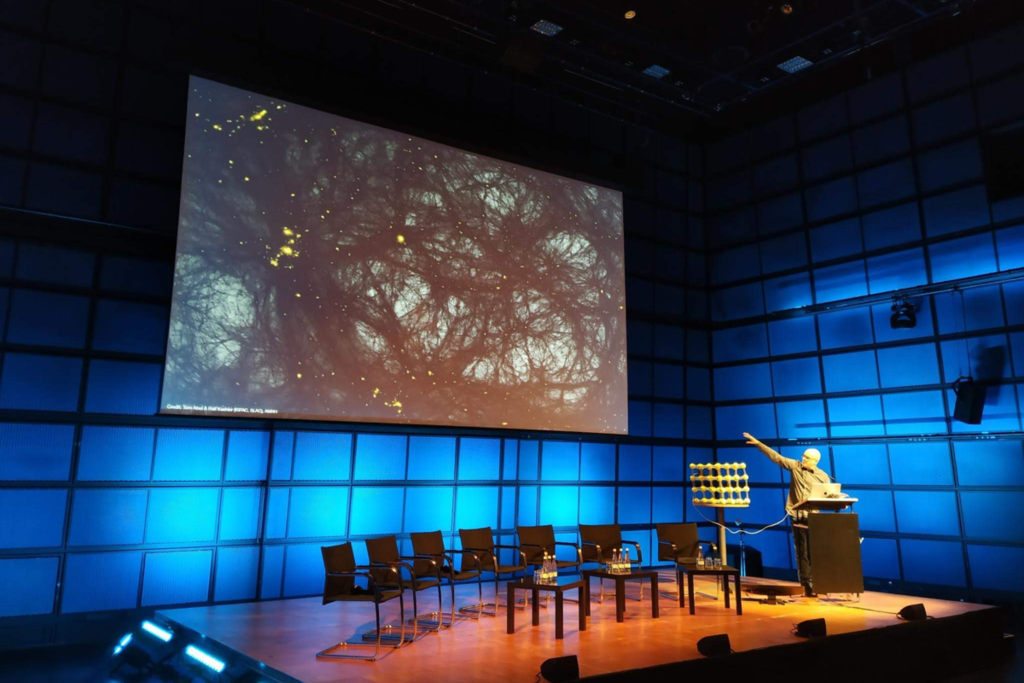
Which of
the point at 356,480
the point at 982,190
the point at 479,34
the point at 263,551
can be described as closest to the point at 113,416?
the point at 263,551

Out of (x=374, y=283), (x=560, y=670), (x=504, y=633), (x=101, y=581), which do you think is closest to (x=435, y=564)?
(x=504, y=633)

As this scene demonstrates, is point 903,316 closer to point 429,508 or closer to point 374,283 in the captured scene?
point 429,508

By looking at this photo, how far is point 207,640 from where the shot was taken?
547 centimetres

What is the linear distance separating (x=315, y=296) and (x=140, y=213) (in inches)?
80.3

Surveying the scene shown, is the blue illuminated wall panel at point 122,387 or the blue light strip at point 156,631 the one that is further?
the blue illuminated wall panel at point 122,387

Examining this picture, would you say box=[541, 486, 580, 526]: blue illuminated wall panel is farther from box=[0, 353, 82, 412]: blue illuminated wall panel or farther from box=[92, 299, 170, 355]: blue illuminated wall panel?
box=[0, 353, 82, 412]: blue illuminated wall panel

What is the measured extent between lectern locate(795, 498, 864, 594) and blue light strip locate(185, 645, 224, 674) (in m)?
5.52

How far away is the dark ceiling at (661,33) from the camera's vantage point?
8516mm

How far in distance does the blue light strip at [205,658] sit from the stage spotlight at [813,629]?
431 centimetres

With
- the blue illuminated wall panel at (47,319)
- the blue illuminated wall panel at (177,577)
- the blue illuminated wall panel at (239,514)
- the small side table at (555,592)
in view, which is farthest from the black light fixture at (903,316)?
the blue illuminated wall panel at (47,319)

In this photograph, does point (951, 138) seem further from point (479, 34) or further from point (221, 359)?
point (221, 359)

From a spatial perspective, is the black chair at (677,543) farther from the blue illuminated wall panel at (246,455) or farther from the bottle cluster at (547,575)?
the blue illuminated wall panel at (246,455)

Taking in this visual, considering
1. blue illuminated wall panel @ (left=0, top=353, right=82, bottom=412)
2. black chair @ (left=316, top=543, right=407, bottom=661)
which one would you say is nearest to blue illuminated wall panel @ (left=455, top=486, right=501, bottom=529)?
black chair @ (left=316, top=543, right=407, bottom=661)

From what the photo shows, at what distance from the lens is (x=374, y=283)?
802 cm
